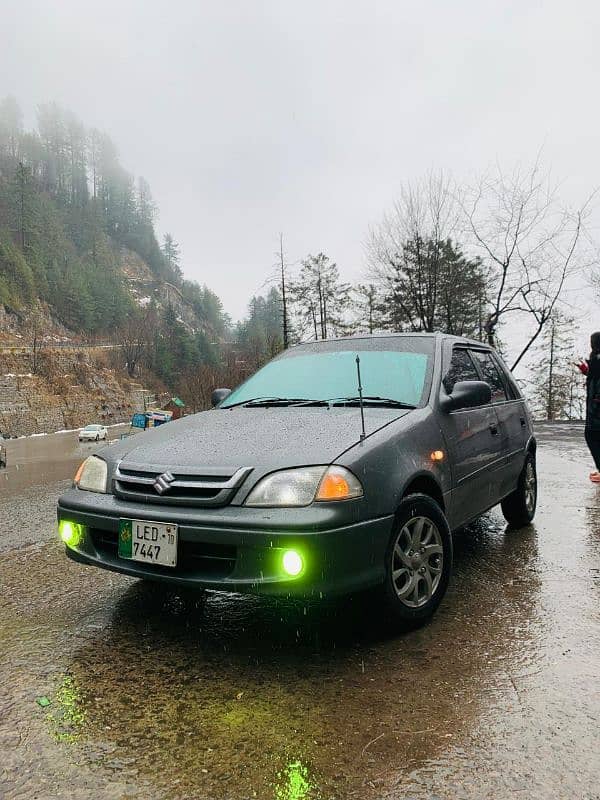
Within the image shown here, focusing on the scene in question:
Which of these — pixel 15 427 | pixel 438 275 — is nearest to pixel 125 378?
pixel 15 427

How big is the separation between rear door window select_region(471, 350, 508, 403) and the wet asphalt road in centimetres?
144

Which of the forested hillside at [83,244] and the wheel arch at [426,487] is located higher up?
the forested hillside at [83,244]

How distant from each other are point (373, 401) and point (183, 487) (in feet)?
4.38

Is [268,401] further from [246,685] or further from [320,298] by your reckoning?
[320,298]

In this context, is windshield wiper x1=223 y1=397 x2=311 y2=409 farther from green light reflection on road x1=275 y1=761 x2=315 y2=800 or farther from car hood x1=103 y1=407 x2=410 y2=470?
green light reflection on road x1=275 y1=761 x2=315 y2=800

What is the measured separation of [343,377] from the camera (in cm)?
388

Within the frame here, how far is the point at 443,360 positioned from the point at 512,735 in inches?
94.4

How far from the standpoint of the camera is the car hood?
2766 mm

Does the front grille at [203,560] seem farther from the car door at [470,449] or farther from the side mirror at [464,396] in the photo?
the side mirror at [464,396]

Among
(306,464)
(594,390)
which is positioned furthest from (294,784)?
(594,390)

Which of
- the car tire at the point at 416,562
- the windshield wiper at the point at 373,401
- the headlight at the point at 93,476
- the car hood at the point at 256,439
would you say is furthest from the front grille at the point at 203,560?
the windshield wiper at the point at 373,401

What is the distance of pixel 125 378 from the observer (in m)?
82.2

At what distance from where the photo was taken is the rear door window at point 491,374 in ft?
15.4

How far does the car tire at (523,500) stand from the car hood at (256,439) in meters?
2.34
